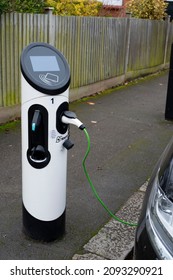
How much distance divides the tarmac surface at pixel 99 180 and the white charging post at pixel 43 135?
27 centimetres

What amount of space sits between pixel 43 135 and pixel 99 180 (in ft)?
5.59

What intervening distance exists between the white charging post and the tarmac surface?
0.88 ft

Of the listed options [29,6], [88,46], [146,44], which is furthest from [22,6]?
[146,44]

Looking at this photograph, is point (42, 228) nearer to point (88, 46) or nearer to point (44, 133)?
point (44, 133)

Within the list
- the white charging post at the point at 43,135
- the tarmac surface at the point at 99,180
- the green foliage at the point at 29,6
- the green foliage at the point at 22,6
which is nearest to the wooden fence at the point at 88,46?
the green foliage at the point at 22,6

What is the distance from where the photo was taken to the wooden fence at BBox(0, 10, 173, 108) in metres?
6.02

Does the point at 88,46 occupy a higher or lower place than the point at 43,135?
higher

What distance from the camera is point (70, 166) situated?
15.8ft

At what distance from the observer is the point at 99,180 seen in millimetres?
4504

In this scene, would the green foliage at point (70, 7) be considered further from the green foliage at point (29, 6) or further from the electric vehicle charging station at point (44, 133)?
the electric vehicle charging station at point (44, 133)

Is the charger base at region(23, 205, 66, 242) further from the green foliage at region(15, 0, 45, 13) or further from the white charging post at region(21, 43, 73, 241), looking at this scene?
the green foliage at region(15, 0, 45, 13)
